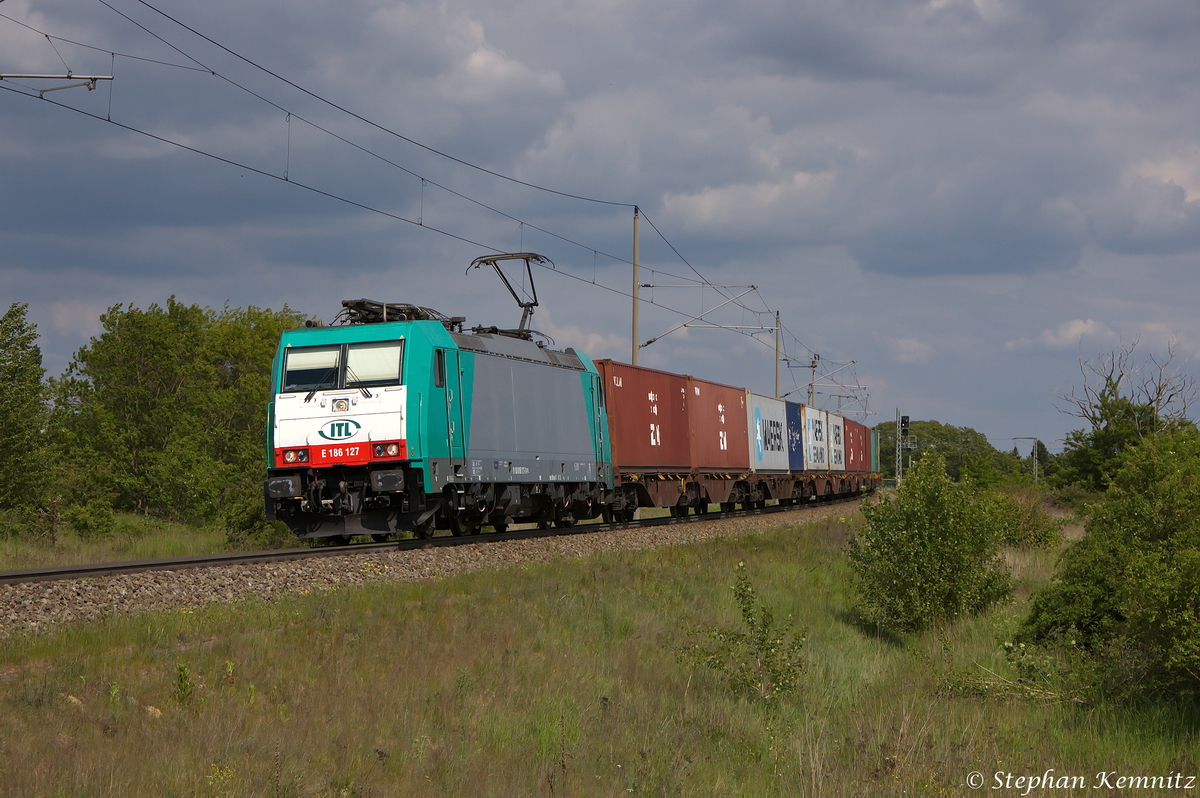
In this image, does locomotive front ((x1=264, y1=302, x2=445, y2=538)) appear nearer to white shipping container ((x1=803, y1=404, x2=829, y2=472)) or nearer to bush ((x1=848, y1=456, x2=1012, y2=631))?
bush ((x1=848, y1=456, x2=1012, y2=631))

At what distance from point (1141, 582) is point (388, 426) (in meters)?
11.2

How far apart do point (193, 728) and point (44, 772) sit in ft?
3.69

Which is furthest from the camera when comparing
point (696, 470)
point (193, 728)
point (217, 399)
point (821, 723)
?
point (217, 399)

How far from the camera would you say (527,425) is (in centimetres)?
2052

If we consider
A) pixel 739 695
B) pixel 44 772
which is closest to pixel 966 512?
pixel 739 695

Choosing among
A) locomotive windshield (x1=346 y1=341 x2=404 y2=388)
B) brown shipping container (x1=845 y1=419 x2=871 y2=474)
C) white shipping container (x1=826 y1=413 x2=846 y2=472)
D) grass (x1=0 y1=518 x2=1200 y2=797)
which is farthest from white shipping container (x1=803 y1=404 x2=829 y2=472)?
grass (x1=0 y1=518 x2=1200 y2=797)

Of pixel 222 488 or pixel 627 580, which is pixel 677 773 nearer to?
pixel 627 580

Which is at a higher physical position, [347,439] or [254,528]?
[347,439]

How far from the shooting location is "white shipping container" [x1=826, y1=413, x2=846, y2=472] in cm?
4750

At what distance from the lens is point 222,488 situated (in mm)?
31906

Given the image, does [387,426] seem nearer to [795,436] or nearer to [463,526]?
[463,526]

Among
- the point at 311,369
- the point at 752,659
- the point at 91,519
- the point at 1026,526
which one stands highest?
the point at 311,369

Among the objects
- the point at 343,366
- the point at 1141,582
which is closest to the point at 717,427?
the point at 343,366

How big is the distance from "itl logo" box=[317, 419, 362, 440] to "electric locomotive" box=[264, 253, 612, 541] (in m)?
0.02
